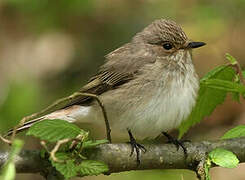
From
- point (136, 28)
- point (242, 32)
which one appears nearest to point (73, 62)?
point (136, 28)

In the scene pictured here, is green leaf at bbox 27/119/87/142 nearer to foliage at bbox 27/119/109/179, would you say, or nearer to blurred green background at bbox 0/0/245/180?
foliage at bbox 27/119/109/179

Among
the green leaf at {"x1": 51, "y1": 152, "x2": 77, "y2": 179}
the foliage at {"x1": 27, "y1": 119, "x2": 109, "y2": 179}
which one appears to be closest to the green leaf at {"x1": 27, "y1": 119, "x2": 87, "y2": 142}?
the foliage at {"x1": 27, "y1": 119, "x2": 109, "y2": 179}

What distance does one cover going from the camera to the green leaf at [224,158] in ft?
8.91

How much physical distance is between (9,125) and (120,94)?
7.26 ft

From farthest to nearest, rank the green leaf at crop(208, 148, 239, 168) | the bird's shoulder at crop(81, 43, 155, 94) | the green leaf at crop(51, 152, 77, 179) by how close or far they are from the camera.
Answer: the bird's shoulder at crop(81, 43, 155, 94), the green leaf at crop(208, 148, 239, 168), the green leaf at crop(51, 152, 77, 179)

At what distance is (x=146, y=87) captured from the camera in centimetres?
398

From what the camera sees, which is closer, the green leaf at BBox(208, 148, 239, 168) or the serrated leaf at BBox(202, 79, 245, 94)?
the green leaf at BBox(208, 148, 239, 168)

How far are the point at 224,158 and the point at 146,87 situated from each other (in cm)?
129

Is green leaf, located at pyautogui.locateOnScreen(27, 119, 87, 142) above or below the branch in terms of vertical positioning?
above

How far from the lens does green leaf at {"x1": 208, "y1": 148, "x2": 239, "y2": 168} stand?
2.71 m

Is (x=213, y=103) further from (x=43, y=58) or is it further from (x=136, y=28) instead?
(x=43, y=58)

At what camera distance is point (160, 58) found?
4188 millimetres

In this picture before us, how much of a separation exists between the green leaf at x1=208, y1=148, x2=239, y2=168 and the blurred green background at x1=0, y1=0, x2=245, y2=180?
3.22 metres

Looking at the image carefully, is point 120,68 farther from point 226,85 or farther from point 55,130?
point 55,130
